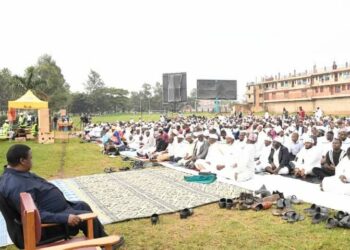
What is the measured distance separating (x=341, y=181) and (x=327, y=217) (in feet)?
5.48

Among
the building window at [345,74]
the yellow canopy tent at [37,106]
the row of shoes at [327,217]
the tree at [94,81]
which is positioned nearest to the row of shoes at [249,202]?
the row of shoes at [327,217]

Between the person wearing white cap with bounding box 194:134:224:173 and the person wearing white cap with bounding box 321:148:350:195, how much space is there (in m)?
2.69

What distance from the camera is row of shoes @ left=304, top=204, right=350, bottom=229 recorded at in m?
4.69

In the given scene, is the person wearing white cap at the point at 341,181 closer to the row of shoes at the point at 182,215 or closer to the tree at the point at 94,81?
the row of shoes at the point at 182,215

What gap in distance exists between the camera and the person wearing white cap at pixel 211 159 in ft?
29.5

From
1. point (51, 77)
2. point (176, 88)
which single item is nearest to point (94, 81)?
point (51, 77)

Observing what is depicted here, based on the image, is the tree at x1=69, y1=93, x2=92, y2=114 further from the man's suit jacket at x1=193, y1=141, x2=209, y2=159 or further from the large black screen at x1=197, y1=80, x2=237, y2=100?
the man's suit jacket at x1=193, y1=141, x2=209, y2=159

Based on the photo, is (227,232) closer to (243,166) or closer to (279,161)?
(243,166)

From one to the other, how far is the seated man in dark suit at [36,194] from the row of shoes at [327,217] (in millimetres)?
2797

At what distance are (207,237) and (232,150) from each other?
14.5ft

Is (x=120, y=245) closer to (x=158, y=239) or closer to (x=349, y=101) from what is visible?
(x=158, y=239)

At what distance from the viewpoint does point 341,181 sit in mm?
6469

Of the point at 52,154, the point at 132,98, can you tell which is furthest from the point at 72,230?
the point at 132,98

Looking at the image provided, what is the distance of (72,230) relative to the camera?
11.8ft
